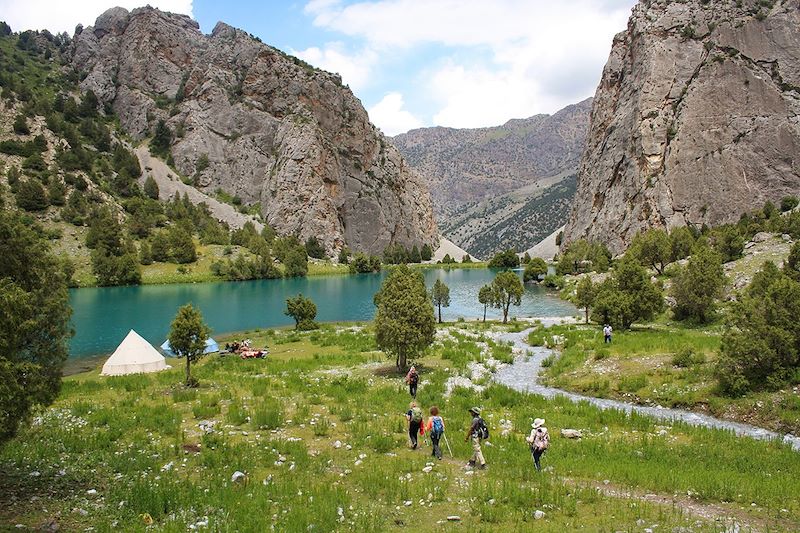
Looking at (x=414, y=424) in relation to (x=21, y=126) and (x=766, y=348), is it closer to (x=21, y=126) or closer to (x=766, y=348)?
(x=766, y=348)

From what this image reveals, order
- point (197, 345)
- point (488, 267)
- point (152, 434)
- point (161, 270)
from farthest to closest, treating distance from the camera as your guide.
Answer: point (488, 267), point (161, 270), point (197, 345), point (152, 434)

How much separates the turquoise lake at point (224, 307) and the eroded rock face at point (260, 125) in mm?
71022

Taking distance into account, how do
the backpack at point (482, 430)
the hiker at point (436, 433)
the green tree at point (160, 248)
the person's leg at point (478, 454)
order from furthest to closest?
the green tree at point (160, 248) → the hiker at point (436, 433) → the backpack at point (482, 430) → the person's leg at point (478, 454)

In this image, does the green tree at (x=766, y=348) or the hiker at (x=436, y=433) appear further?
the green tree at (x=766, y=348)

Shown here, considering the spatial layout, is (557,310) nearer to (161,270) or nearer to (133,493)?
(133,493)

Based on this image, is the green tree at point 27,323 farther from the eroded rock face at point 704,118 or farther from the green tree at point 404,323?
the eroded rock face at point 704,118

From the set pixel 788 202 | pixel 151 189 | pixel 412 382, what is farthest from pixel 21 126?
pixel 788 202

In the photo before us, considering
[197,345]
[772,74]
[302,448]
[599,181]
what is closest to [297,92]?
[599,181]

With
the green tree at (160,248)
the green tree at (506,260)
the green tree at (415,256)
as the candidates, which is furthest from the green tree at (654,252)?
the green tree at (415,256)

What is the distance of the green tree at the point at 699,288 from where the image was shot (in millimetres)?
45156

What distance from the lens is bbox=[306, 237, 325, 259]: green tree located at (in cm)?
16638

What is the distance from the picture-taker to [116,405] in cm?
2303

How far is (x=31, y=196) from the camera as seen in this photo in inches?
4508

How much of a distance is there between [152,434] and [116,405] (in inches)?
244
